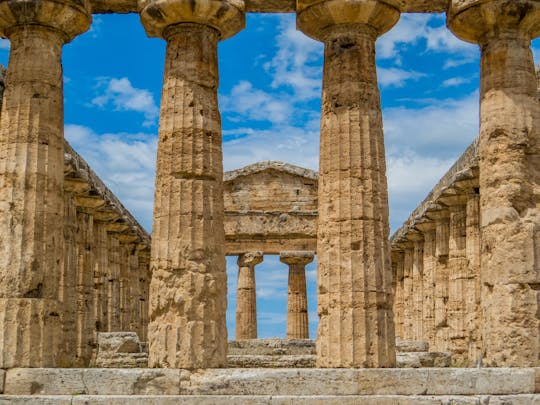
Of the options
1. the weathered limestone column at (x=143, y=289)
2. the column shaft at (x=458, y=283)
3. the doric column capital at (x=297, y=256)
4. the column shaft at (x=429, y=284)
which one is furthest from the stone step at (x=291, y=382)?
the weathered limestone column at (x=143, y=289)

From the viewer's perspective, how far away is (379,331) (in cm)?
2019

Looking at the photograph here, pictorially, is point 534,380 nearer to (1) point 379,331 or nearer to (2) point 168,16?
(1) point 379,331

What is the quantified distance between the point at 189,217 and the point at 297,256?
26.2 metres

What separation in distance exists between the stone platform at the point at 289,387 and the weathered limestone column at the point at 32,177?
1.60 metres

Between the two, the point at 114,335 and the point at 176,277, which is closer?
the point at 176,277

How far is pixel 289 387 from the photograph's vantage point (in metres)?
18.9

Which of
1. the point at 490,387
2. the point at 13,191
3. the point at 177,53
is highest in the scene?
the point at 177,53

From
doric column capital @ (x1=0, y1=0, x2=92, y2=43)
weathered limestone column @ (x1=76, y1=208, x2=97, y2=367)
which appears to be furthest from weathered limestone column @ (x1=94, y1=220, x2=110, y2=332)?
doric column capital @ (x1=0, y1=0, x2=92, y2=43)

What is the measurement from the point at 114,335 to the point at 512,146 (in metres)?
14.1

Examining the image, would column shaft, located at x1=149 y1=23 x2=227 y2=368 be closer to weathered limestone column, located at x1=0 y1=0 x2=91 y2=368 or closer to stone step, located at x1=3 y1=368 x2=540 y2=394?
stone step, located at x1=3 y1=368 x2=540 y2=394

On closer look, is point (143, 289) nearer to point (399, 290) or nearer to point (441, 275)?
point (399, 290)

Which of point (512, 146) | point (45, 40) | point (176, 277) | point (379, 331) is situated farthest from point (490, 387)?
point (45, 40)

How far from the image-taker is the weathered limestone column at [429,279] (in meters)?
40.2

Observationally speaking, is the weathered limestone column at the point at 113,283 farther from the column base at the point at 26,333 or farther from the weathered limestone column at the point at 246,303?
the column base at the point at 26,333
